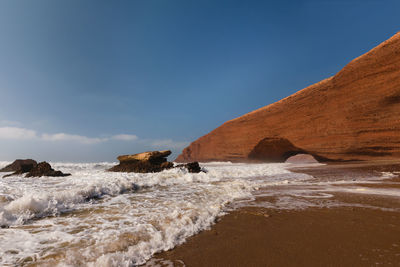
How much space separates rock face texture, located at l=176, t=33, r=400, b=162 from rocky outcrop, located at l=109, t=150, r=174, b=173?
15631 millimetres

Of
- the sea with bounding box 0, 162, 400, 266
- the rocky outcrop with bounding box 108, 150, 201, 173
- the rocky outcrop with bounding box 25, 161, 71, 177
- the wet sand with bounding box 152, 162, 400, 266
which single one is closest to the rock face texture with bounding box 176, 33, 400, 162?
the rocky outcrop with bounding box 108, 150, 201, 173

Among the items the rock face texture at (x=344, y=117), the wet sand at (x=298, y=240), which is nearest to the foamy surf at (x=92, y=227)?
the wet sand at (x=298, y=240)

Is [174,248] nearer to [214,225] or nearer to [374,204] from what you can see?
[214,225]

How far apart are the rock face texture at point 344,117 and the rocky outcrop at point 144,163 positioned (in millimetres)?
15631

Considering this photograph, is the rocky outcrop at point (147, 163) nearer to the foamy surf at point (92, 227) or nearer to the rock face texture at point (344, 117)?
the foamy surf at point (92, 227)

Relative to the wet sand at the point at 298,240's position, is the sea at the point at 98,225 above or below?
above

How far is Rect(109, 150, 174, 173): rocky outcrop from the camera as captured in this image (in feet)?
34.9

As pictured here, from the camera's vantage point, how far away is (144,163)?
11352 millimetres

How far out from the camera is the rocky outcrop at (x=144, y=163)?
10648mm

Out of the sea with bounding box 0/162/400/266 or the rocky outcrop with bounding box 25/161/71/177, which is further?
the rocky outcrop with bounding box 25/161/71/177

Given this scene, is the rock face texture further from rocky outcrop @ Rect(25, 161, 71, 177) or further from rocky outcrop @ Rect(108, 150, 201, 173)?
rocky outcrop @ Rect(25, 161, 71, 177)

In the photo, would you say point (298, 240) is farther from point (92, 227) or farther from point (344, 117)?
point (344, 117)

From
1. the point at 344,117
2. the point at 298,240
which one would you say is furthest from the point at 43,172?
Answer: the point at 344,117

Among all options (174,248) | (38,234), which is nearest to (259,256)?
(174,248)
